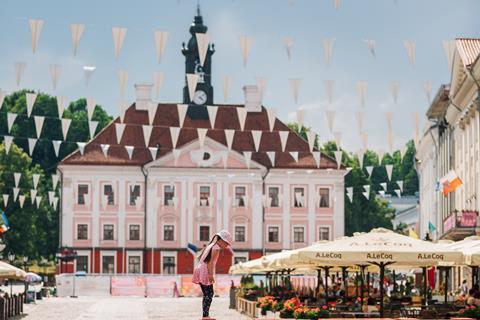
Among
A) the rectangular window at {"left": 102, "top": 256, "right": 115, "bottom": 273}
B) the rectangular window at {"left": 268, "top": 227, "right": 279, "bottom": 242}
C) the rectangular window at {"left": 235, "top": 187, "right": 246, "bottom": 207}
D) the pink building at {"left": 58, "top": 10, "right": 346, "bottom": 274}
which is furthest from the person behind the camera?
the rectangular window at {"left": 268, "top": 227, "right": 279, "bottom": 242}

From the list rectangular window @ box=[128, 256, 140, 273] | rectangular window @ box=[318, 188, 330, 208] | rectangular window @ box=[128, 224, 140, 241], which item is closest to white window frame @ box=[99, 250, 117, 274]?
rectangular window @ box=[128, 256, 140, 273]

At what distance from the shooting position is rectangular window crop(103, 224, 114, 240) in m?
88.6

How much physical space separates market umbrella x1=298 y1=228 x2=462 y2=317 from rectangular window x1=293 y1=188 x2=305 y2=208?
6610cm

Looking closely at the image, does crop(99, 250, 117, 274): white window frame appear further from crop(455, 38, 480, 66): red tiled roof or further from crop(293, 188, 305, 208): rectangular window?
crop(455, 38, 480, 66): red tiled roof

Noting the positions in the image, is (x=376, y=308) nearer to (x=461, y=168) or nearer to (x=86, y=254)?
(x=461, y=168)

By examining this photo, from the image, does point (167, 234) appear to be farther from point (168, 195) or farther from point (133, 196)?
point (133, 196)

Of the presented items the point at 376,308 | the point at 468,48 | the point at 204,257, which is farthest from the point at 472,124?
the point at 204,257

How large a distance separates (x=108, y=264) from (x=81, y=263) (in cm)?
188

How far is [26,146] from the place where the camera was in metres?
110

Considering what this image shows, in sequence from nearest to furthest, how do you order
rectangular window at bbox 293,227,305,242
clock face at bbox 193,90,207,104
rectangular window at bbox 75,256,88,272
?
1. rectangular window at bbox 75,256,88,272
2. rectangular window at bbox 293,227,305,242
3. clock face at bbox 193,90,207,104

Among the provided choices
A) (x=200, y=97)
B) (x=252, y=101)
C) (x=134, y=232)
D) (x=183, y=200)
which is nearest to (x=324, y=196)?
(x=252, y=101)

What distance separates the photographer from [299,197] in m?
90.6

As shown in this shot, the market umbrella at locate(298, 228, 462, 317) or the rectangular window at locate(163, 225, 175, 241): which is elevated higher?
the rectangular window at locate(163, 225, 175, 241)

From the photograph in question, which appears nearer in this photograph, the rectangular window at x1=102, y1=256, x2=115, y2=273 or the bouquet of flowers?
the bouquet of flowers
